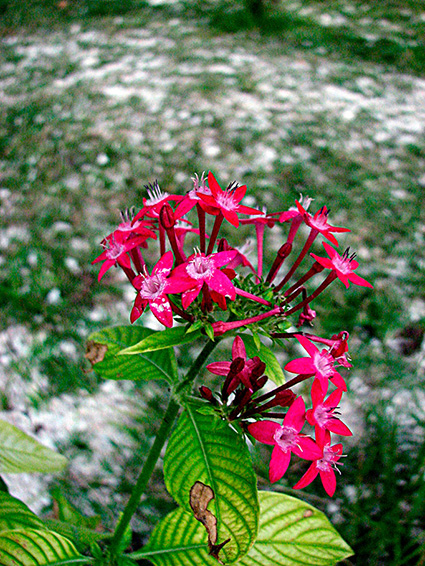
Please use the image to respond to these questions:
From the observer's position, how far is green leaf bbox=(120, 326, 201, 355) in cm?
84

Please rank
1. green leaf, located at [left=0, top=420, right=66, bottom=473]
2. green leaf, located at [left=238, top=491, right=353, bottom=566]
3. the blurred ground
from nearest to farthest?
green leaf, located at [left=238, top=491, right=353, bottom=566] < green leaf, located at [left=0, top=420, right=66, bottom=473] < the blurred ground

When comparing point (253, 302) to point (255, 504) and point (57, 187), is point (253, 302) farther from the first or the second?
point (57, 187)

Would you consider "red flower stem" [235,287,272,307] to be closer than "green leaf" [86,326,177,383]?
Yes

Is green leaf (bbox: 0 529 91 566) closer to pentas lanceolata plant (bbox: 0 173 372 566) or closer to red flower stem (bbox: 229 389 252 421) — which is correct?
pentas lanceolata plant (bbox: 0 173 372 566)

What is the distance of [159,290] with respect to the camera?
82 centimetres

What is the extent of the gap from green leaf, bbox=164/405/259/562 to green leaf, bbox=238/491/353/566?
31cm

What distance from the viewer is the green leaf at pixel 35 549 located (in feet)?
3.21

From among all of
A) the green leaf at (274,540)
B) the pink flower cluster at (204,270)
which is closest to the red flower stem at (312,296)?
the pink flower cluster at (204,270)

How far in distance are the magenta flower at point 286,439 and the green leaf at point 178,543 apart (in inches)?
18.0

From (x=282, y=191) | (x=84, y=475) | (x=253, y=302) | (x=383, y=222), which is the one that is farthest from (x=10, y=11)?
(x=253, y=302)

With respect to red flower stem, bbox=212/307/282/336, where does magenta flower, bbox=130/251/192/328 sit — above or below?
above

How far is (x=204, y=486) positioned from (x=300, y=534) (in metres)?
0.39

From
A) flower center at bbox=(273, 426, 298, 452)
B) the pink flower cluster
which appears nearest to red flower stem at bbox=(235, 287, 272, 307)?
the pink flower cluster

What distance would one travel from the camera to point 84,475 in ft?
5.83
